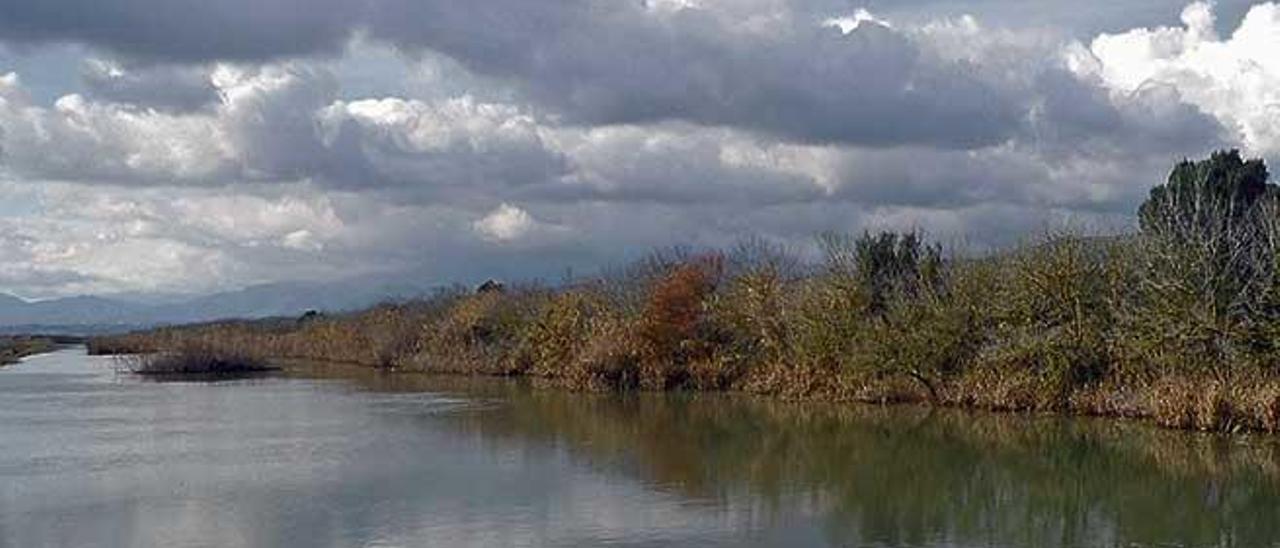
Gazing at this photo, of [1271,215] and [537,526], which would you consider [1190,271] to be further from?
[537,526]

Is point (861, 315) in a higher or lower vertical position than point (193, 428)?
higher

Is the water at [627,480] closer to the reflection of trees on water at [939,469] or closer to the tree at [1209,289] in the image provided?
the reflection of trees on water at [939,469]

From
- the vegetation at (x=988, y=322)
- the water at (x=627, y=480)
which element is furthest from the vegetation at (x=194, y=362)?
the water at (x=627, y=480)

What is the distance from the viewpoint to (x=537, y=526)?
1883 cm

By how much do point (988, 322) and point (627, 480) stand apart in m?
17.0

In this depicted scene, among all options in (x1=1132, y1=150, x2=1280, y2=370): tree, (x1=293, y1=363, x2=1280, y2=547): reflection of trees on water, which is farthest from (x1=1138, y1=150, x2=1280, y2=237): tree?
(x1=293, y1=363, x2=1280, y2=547): reflection of trees on water

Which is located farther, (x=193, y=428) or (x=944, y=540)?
(x=193, y=428)

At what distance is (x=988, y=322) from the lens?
37.9 metres

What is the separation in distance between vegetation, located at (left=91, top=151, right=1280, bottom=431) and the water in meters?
1.72

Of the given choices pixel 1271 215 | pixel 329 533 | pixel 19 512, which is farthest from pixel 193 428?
pixel 1271 215

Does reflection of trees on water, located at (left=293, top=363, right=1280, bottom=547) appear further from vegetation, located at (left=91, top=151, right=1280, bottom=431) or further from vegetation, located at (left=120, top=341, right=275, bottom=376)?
vegetation, located at (left=120, top=341, right=275, bottom=376)

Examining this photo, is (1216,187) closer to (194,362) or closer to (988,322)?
(988,322)

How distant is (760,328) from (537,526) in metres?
29.0

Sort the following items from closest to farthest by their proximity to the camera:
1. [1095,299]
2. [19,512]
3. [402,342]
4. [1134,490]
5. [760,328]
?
[19,512] < [1134,490] < [1095,299] < [760,328] < [402,342]
